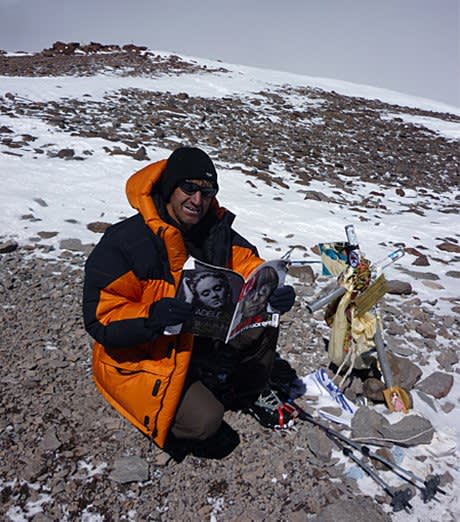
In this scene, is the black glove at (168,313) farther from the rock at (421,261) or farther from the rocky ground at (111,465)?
the rock at (421,261)

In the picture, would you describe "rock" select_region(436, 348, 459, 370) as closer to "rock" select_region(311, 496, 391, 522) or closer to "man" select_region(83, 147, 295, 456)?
"rock" select_region(311, 496, 391, 522)

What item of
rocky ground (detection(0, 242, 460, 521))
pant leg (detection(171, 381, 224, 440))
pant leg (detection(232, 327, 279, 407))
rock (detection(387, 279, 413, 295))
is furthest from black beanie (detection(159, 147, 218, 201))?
rock (detection(387, 279, 413, 295))

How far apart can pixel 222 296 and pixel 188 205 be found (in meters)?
0.61

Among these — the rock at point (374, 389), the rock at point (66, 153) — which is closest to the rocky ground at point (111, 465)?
the rock at point (374, 389)

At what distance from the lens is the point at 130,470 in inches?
110

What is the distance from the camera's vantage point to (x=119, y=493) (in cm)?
266

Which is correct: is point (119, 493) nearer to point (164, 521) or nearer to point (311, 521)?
point (164, 521)

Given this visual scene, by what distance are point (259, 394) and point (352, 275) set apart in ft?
3.69

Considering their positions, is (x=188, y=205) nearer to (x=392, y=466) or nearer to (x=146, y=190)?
(x=146, y=190)

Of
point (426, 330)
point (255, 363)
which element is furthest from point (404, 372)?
point (255, 363)

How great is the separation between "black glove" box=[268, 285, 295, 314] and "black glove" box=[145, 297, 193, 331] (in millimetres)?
662

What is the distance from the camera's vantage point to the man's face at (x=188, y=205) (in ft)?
9.21

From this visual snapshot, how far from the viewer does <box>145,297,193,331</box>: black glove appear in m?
2.48

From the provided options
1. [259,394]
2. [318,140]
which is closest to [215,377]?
[259,394]
